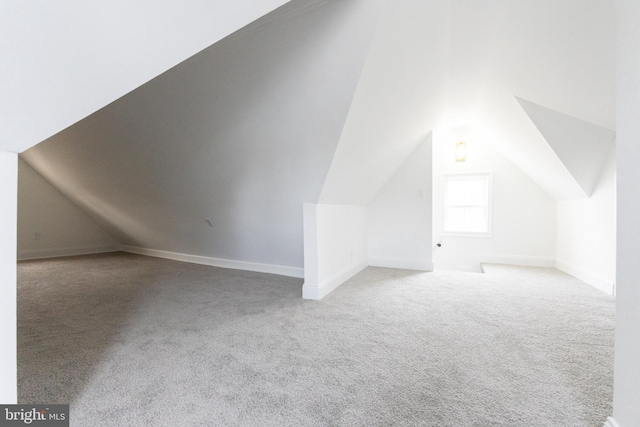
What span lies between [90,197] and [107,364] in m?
3.73

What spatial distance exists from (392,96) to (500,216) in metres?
3.22

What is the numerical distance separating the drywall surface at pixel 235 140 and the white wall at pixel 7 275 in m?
1.22

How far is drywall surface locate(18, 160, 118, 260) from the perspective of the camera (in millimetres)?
4785

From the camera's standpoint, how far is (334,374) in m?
1.47

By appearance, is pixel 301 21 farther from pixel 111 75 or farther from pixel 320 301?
pixel 320 301

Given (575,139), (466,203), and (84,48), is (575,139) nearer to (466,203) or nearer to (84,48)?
(466,203)

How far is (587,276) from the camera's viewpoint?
10.3ft

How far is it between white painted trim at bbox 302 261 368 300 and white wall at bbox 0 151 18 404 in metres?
1.96

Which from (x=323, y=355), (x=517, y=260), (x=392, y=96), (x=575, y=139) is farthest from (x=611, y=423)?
(x=517, y=260)

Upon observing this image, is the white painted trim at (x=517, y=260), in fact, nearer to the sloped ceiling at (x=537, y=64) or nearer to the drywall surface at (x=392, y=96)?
the sloped ceiling at (x=537, y=64)

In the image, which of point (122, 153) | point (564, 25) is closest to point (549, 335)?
point (564, 25)

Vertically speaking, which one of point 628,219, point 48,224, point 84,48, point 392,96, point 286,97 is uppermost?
point 392,96

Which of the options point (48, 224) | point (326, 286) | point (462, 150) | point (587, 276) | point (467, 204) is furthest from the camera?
point (48, 224)

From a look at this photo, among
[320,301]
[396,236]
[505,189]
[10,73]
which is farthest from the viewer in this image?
[505,189]
